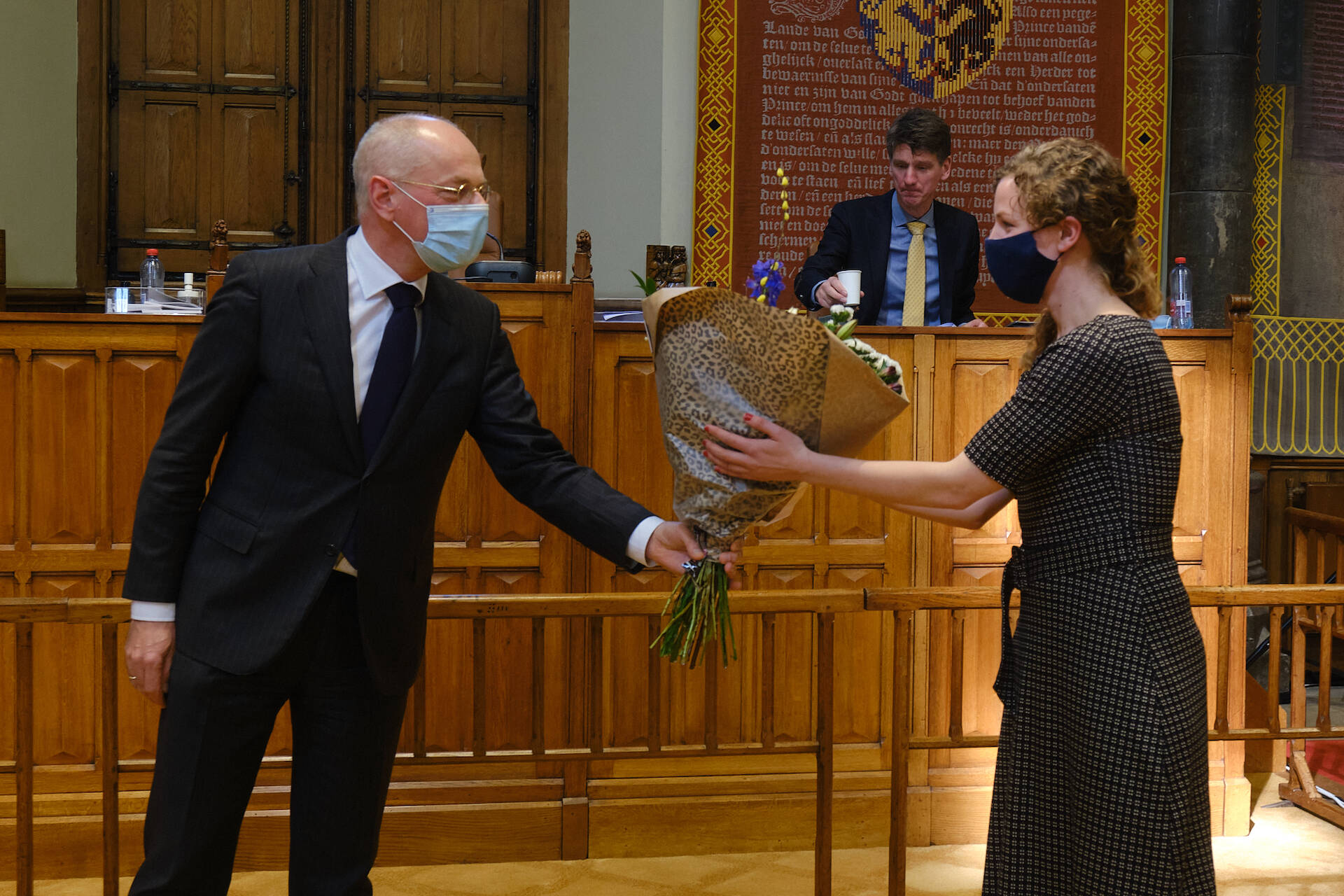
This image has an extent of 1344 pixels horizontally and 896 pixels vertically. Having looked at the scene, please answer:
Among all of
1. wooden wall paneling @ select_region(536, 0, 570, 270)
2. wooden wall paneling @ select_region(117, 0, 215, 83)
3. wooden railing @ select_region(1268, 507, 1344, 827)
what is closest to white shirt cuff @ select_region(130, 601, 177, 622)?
wooden railing @ select_region(1268, 507, 1344, 827)

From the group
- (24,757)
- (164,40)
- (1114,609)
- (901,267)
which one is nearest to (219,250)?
(24,757)

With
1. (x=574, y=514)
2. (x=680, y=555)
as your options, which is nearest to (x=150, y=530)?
(x=574, y=514)

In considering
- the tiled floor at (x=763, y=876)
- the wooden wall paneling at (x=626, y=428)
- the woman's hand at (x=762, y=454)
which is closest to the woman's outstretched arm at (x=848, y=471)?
the woman's hand at (x=762, y=454)

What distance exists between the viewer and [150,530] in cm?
192

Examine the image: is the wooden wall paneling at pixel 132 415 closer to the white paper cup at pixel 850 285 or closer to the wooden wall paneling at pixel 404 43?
the white paper cup at pixel 850 285

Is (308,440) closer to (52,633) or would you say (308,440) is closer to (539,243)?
(52,633)

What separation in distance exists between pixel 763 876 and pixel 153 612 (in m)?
2.25

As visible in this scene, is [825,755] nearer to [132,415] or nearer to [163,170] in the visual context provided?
[132,415]

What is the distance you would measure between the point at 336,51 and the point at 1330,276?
5.49 m

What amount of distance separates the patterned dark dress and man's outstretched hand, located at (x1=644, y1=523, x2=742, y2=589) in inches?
17.0

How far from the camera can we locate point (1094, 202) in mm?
1920

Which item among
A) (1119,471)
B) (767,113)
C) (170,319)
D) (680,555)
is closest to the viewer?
(1119,471)

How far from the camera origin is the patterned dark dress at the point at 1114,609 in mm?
1854

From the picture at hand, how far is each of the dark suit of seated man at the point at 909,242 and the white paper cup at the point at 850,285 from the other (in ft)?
1.79
